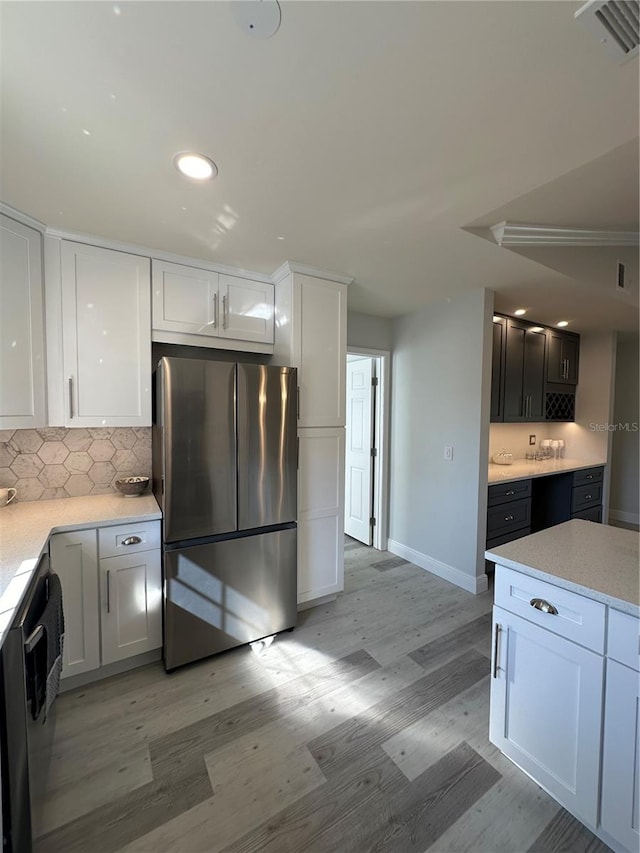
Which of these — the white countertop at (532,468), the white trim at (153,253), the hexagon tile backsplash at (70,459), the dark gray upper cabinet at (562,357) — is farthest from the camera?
the dark gray upper cabinet at (562,357)

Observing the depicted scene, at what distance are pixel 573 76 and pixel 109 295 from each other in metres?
2.28

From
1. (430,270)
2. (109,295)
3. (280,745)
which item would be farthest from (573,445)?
(109,295)

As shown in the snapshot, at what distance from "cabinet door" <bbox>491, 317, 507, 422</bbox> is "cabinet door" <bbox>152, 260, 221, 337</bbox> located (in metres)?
2.53

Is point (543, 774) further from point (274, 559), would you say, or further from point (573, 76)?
point (573, 76)

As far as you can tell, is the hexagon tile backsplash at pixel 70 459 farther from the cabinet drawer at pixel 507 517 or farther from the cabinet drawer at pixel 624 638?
the cabinet drawer at pixel 507 517

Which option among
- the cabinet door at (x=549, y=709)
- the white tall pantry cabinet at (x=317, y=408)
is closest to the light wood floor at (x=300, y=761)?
the cabinet door at (x=549, y=709)

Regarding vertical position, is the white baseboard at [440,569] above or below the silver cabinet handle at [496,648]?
below

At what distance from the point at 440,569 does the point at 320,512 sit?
1.42m

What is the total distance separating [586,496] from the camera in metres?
4.09

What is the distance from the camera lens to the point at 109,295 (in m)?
2.10

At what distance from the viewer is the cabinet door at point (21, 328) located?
5.77 ft

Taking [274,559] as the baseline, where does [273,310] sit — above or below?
above

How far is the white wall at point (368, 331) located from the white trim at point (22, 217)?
237cm

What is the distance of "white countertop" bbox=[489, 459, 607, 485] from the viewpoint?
3.26 m
